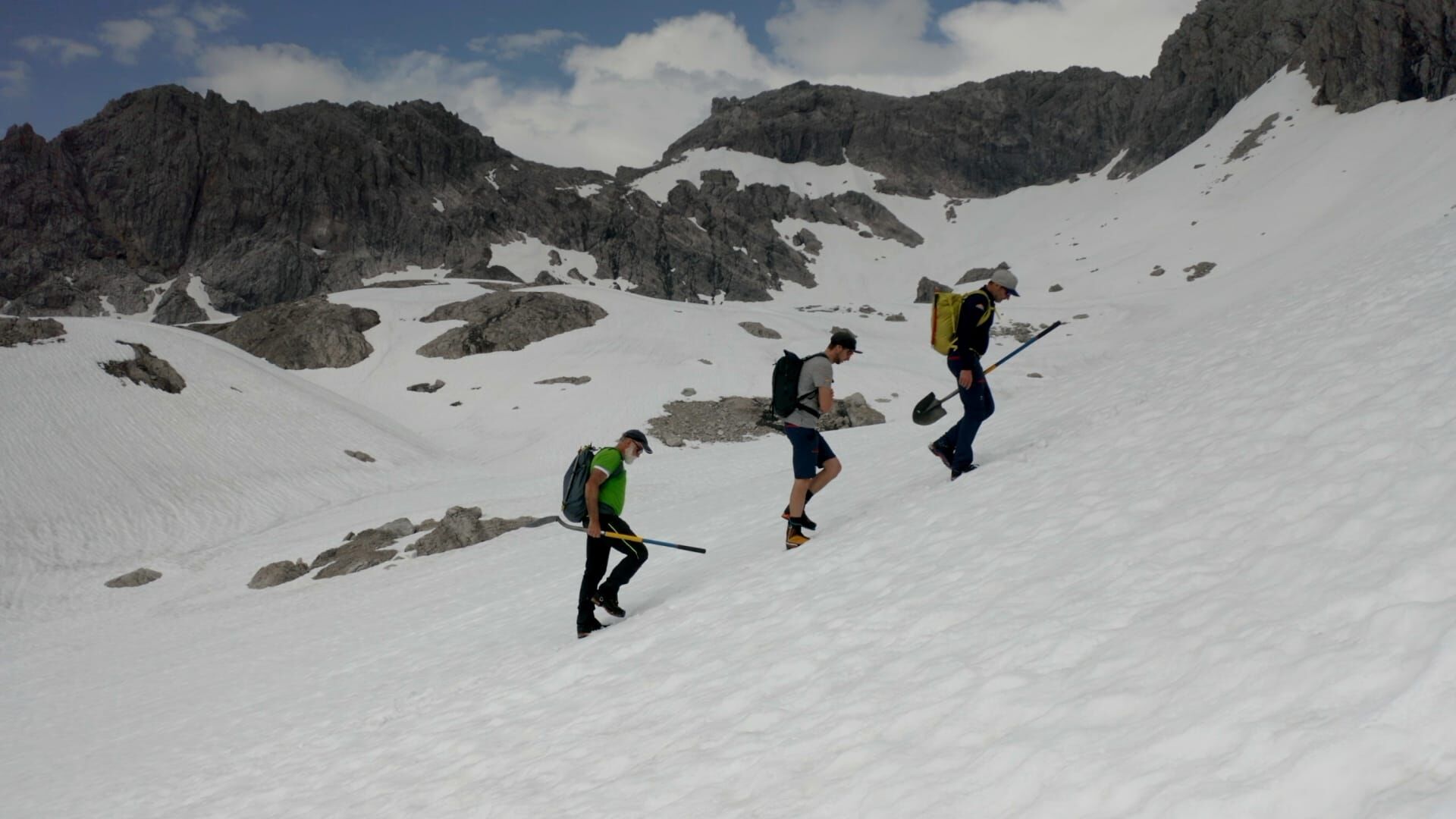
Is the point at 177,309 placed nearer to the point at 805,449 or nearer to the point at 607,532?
the point at 607,532

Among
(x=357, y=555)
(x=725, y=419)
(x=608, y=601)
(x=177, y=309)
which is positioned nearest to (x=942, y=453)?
(x=608, y=601)

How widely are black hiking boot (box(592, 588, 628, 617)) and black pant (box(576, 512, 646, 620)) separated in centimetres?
1

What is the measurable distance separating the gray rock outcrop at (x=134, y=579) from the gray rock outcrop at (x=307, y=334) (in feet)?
104

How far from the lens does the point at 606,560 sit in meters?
11.0

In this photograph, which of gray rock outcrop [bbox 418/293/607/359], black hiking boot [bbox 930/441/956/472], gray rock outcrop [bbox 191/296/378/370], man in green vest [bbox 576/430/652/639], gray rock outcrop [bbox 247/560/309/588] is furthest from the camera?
gray rock outcrop [bbox 191/296/378/370]

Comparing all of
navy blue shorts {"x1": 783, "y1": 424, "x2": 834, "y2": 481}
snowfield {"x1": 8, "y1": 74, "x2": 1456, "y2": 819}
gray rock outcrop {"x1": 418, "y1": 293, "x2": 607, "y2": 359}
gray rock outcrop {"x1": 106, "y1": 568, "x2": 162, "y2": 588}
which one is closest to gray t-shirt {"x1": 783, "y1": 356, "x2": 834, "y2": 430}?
navy blue shorts {"x1": 783, "y1": 424, "x2": 834, "y2": 481}

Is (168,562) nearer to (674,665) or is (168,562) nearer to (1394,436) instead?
(674,665)

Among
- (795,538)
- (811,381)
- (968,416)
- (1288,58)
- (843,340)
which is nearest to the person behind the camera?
(843,340)

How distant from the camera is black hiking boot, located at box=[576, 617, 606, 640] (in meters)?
10.9

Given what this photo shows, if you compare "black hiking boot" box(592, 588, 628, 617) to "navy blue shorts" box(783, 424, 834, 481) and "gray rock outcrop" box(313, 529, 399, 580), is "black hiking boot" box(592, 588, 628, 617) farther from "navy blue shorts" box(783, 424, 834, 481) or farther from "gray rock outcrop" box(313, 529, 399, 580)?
"gray rock outcrop" box(313, 529, 399, 580)

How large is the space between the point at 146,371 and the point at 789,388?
43.2 meters

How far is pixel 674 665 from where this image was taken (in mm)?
8180

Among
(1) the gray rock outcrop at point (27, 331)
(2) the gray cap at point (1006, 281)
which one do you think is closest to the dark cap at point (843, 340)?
(2) the gray cap at point (1006, 281)

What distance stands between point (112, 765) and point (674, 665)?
347 inches
